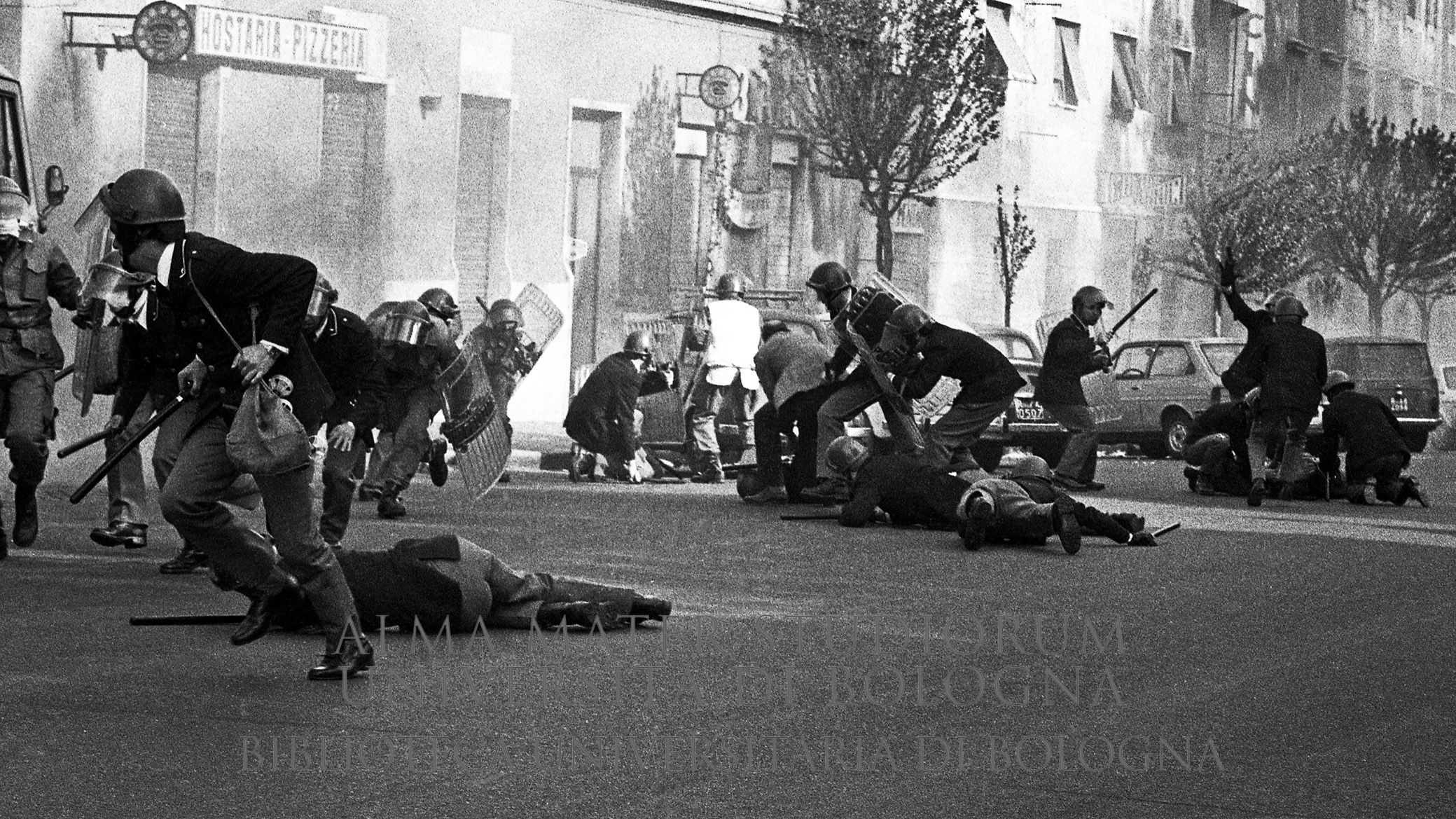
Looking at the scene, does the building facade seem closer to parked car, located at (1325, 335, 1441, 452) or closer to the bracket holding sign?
the bracket holding sign

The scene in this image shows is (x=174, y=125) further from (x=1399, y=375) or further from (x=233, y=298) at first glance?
(x=233, y=298)

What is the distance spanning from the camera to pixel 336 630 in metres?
8.14

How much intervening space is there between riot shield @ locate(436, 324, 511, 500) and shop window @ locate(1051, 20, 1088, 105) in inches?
1132

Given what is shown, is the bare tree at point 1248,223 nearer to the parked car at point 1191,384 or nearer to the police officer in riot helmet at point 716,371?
the parked car at point 1191,384

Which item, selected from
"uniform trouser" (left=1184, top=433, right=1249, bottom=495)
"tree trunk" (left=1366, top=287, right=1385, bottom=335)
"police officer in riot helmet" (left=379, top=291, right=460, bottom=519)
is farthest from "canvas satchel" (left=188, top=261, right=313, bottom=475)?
"tree trunk" (left=1366, top=287, right=1385, bottom=335)

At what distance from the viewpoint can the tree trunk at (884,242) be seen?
35.6 metres

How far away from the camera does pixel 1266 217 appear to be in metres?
45.3

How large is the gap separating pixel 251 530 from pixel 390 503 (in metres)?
6.95

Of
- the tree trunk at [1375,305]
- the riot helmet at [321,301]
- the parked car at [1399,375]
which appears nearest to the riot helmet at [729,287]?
the riot helmet at [321,301]

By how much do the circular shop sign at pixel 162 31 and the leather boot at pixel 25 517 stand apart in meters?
13.3

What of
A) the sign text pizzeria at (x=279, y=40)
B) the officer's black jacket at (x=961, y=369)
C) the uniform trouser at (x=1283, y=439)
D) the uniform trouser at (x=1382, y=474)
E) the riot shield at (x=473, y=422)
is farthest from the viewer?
the sign text pizzeria at (x=279, y=40)

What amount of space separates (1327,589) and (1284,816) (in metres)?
6.20

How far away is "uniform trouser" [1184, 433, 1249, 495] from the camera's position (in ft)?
67.7

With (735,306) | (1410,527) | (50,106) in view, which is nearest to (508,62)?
(50,106)
